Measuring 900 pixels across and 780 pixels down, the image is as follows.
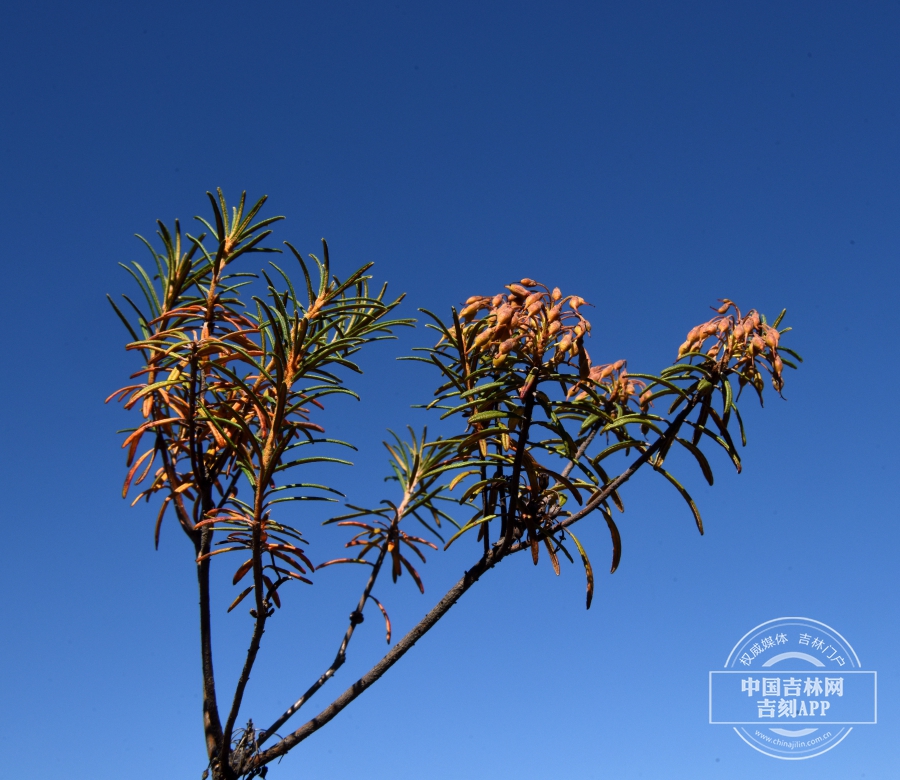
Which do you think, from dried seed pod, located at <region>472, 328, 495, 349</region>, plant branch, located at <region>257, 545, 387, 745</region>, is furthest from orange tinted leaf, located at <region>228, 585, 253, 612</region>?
dried seed pod, located at <region>472, 328, 495, 349</region>

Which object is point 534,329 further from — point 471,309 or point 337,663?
point 337,663

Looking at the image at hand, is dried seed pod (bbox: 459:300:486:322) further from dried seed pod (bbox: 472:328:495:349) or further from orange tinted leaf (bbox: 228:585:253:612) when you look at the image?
orange tinted leaf (bbox: 228:585:253:612)

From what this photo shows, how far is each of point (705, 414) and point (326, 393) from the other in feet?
3.37

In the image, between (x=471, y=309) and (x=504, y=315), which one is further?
(x=471, y=309)

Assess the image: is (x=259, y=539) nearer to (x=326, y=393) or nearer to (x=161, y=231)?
(x=326, y=393)

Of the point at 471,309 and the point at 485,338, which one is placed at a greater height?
the point at 471,309

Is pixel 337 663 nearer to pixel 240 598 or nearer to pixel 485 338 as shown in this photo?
pixel 240 598

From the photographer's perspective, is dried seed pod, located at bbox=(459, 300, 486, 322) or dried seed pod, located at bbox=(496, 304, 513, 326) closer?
A: dried seed pod, located at bbox=(496, 304, 513, 326)

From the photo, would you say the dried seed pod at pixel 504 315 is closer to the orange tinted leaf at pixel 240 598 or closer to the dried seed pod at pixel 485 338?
the dried seed pod at pixel 485 338

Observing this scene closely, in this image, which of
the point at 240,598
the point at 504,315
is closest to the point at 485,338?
the point at 504,315

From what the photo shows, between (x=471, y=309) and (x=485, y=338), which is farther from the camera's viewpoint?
(x=471, y=309)

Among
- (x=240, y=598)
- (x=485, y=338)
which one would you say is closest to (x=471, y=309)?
(x=485, y=338)

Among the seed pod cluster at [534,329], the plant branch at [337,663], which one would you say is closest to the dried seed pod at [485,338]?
the seed pod cluster at [534,329]

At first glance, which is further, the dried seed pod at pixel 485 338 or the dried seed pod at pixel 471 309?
the dried seed pod at pixel 471 309
